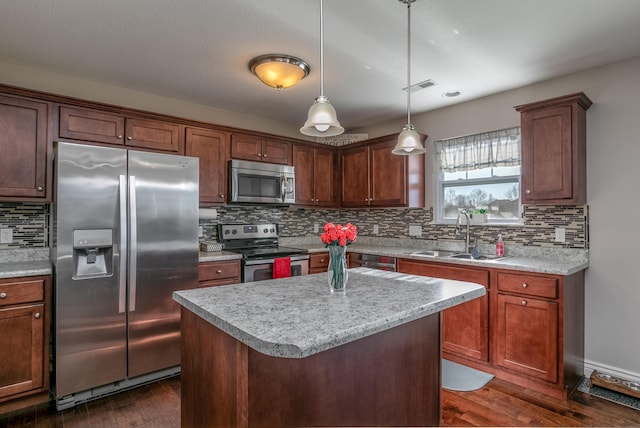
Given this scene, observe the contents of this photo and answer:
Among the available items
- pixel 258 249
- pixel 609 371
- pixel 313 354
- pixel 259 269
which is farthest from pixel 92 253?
pixel 609 371

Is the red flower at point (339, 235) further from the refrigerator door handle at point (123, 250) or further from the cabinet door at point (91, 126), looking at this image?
the cabinet door at point (91, 126)

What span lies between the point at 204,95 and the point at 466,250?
3.02 meters

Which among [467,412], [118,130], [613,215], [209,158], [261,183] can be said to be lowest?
[467,412]

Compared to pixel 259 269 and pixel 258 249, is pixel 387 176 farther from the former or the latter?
pixel 259 269

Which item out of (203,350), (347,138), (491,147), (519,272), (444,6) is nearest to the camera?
(203,350)

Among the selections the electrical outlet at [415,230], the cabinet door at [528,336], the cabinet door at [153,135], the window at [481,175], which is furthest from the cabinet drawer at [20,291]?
the window at [481,175]

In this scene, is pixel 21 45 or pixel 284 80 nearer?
pixel 21 45

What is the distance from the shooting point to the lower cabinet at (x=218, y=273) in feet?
9.80

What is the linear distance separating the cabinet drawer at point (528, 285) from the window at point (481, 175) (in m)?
0.82

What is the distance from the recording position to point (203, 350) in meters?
1.45

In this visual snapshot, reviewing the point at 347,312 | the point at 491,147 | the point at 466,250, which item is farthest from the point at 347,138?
the point at 347,312

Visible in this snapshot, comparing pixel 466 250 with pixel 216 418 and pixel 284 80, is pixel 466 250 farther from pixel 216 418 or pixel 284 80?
pixel 216 418

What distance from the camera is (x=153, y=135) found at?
3.03 metres

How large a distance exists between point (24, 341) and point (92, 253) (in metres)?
0.66
